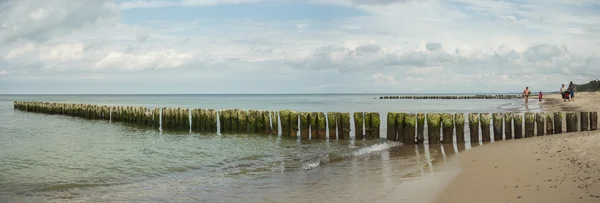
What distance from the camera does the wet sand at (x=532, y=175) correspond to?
6.66 metres

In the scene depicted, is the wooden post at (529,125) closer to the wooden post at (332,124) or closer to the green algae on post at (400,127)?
the green algae on post at (400,127)

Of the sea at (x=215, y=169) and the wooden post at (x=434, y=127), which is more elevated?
the wooden post at (x=434, y=127)

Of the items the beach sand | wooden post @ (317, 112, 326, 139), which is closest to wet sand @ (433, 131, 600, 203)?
wooden post @ (317, 112, 326, 139)

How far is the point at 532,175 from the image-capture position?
8258mm

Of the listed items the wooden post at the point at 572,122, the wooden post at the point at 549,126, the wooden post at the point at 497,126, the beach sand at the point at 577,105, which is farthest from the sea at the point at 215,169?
the beach sand at the point at 577,105

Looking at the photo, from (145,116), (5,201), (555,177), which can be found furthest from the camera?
(145,116)

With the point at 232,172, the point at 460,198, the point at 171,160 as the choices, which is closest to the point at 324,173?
the point at 232,172

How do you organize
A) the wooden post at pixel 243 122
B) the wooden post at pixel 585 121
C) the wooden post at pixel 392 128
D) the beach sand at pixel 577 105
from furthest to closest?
the beach sand at pixel 577 105 → the wooden post at pixel 243 122 → the wooden post at pixel 392 128 → the wooden post at pixel 585 121

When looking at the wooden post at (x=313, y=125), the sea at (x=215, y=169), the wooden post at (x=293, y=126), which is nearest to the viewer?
the sea at (x=215, y=169)

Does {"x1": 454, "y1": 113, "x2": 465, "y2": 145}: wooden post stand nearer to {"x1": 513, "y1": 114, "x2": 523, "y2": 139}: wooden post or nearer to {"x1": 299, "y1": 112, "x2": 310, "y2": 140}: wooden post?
{"x1": 513, "y1": 114, "x2": 523, "y2": 139}: wooden post

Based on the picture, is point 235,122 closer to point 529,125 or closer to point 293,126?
point 293,126

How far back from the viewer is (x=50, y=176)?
37.5 ft

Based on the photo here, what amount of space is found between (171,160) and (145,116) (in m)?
13.5

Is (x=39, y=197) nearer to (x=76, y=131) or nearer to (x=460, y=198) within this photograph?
(x=460, y=198)
